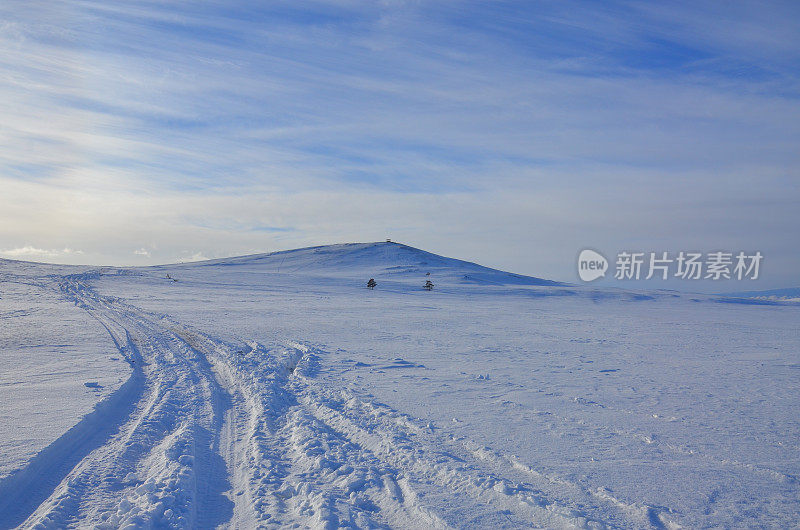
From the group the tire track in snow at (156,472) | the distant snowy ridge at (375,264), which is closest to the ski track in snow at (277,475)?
the tire track in snow at (156,472)

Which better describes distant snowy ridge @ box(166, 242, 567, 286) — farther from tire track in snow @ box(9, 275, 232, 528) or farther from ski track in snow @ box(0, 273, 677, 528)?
ski track in snow @ box(0, 273, 677, 528)

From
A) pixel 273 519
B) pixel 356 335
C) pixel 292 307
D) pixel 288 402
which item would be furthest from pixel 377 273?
pixel 273 519

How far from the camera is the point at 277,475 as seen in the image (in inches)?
236

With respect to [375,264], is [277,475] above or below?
below

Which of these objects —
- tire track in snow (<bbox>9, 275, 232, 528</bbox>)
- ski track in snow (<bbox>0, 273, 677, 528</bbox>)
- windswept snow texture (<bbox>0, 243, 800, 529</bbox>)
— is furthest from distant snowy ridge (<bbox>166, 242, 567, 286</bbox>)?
ski track in snow (<bbox>0, 273, 677, 528</bbox>)

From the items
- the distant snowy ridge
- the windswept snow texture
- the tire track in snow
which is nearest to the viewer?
the tire track in snow

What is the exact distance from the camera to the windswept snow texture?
5.14 m

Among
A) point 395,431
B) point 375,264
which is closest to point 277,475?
point 395,431

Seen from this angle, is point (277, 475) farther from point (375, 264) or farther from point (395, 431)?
point (375, 264)

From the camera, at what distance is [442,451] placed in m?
6.74

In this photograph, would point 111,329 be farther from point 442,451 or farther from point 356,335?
point 442,451

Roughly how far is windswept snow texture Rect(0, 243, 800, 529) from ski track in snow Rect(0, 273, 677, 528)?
1.0 inches

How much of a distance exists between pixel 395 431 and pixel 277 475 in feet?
6.82

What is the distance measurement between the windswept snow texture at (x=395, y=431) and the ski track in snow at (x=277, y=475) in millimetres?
26
